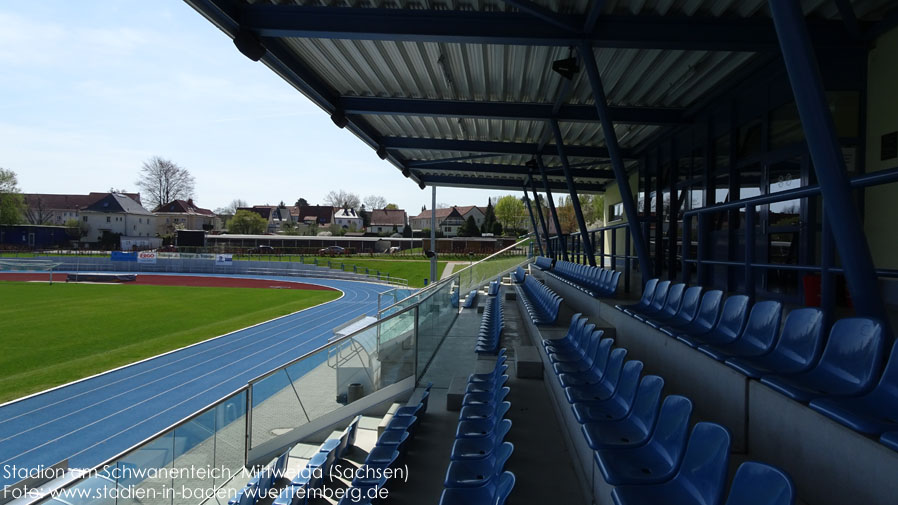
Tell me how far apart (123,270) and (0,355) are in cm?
3701

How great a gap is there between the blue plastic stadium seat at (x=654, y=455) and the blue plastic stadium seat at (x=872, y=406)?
56cm

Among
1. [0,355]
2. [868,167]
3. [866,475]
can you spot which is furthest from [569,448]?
[0,355]

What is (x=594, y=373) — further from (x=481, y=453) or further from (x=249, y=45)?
(x=249, y=45)

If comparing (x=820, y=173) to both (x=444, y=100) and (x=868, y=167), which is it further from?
(x=444, y=100)

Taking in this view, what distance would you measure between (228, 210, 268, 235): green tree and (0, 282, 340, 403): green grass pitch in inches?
1414

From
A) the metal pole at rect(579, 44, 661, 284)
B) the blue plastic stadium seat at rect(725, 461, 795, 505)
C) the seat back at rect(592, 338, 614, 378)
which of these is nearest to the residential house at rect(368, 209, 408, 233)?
the metal pole at rect(579, 44, 661, 284)

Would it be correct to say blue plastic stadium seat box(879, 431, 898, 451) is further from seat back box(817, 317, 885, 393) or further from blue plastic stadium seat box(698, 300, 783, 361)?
blue plastic stadium seat box(698, 300, 783, 361)

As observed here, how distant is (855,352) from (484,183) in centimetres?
1787

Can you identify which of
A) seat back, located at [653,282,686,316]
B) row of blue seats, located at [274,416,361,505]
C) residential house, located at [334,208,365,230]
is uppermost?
residential house, located at [334,208,365,230]

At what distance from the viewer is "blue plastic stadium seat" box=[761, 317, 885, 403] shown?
2223 millimetres

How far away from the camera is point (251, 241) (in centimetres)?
6731

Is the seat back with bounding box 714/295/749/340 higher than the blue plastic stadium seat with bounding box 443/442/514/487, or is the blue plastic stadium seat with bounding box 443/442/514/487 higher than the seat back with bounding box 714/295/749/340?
the seat back with bounding box 714/295/749/340

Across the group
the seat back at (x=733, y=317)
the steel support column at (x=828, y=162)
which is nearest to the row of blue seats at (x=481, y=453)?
the seat back at (x=733, y=317)

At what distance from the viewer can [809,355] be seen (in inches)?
105
